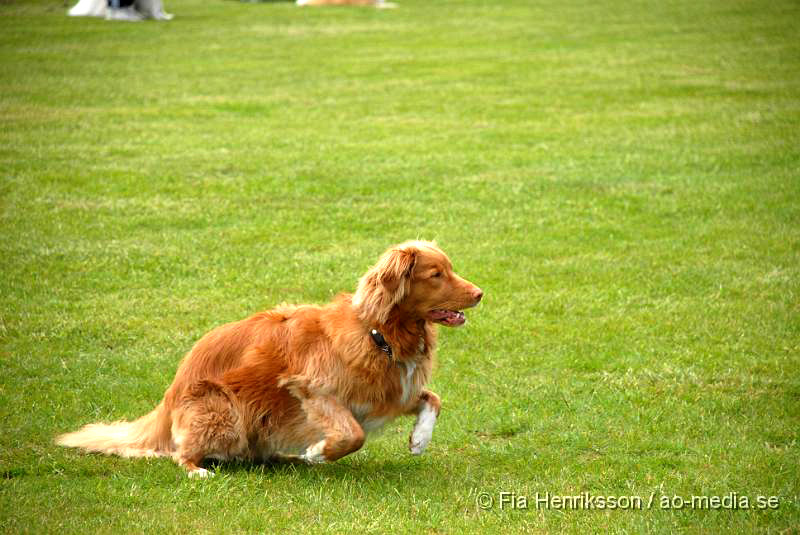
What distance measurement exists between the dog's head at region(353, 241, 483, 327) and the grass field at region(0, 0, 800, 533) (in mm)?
1066

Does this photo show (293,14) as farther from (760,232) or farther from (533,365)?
(533,365)

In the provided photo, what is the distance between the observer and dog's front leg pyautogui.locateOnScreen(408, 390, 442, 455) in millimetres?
6844

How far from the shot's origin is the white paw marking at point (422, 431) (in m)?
6.84

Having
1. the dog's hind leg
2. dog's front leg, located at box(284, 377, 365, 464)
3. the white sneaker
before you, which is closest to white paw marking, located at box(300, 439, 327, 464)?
dog's front leg, located at box(284, 377, 365, 464)

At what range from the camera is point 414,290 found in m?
6.70

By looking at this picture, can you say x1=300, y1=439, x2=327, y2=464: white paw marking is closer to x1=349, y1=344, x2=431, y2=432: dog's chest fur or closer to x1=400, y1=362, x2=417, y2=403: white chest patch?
x1=349, y1=344, x2=431, y2=432: dog's chest fur

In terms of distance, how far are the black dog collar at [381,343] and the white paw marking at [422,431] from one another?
1.57 feet

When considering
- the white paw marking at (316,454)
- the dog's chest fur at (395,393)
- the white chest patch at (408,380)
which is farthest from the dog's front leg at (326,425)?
the white chest patch at (408,380)

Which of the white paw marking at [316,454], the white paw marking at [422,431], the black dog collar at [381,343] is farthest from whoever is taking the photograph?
the white paw marking at [422,431]

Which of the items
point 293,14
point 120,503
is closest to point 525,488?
point 120,503

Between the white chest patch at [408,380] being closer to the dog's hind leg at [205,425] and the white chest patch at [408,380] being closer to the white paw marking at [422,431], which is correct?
the white paw marking at [422,431]

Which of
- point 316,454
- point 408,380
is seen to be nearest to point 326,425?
point 316,454

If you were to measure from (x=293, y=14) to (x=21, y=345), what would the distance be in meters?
26.5

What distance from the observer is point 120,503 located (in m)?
6.09
